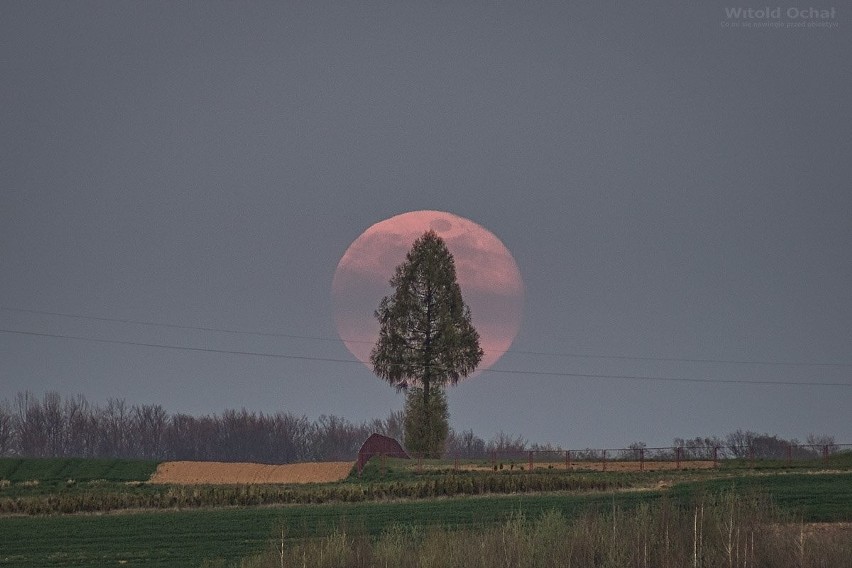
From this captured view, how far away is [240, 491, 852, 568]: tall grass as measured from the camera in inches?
773

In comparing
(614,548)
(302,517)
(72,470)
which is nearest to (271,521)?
(302,517)

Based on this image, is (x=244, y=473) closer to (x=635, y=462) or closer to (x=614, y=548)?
(x=635, y=462)

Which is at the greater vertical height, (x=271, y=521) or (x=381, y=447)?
(x=381, y=447)

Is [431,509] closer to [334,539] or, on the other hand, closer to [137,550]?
[137,550]

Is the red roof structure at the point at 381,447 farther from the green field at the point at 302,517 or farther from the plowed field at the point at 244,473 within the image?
the green field at the point at 302,517

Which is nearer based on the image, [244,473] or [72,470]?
[72,470]

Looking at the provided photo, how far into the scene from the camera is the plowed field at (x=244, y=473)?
215 feet

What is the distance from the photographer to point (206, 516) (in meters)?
40.6

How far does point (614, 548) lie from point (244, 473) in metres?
50.3

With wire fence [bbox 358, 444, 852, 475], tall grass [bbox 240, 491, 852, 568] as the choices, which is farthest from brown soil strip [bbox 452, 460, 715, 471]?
tall grass [bbox 240, 491, 852, 568]

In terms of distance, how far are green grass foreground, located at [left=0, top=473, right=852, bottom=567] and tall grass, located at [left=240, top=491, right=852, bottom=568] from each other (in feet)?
2.13

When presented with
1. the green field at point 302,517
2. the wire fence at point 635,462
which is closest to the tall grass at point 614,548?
the green field at point 302,517

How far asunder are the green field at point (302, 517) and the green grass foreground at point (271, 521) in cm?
3

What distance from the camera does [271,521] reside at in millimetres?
36531
